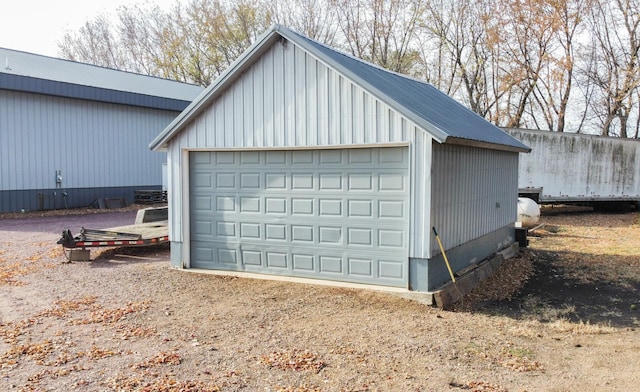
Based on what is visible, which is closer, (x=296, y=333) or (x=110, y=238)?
(x=296, y=333)

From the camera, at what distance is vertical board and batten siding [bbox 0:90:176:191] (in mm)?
19781

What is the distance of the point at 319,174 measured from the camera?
9008 mm

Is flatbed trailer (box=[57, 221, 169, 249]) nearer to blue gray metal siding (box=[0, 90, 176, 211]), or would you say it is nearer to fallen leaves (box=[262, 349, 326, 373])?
fallen leaves (box=[262, 349, 326, 373])

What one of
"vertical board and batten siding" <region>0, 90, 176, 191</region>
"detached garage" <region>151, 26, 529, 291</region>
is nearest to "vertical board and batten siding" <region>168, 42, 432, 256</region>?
"detached garage" <region>151, 26, 529, 291</region>

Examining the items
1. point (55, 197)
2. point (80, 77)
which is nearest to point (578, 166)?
point (55, 197)

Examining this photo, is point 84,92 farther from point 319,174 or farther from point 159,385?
point 159,385

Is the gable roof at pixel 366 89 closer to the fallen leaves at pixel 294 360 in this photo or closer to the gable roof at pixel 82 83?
the fallen leaves at pixel 294 360

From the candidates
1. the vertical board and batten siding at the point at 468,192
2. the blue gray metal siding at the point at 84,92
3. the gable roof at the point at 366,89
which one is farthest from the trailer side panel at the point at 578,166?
the blue gray metal siding at the point at 84,92

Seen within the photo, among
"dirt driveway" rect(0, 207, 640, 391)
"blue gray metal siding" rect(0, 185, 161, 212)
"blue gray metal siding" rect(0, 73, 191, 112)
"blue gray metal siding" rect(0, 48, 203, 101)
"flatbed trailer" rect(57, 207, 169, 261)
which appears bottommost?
"dirt driveway" rect(0, 207, 640, 391)

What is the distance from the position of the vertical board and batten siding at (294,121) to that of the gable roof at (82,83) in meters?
12.9

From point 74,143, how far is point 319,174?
53.8ft

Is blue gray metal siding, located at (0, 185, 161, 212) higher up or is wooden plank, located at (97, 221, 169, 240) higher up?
blue gray metal siding, located at (0, 185, 161, 212)

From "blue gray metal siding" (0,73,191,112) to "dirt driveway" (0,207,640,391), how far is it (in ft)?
35.0

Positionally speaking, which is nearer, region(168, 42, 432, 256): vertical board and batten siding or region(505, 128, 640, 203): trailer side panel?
region(168, 42, 432, 256): vertical board and batten siding
